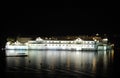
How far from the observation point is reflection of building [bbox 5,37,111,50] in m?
46.4

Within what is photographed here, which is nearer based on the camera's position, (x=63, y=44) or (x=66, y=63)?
(x=66, y=63)

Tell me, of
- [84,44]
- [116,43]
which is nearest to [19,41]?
[84,44]

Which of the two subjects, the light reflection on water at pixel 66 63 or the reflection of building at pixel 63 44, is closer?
the light reflection on water at pixel 66 63

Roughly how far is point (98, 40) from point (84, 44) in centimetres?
267

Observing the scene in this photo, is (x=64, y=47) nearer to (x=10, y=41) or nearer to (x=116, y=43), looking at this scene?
(x=10, y=41)

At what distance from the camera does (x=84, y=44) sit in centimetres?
4678

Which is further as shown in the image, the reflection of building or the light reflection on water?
the reflection of building

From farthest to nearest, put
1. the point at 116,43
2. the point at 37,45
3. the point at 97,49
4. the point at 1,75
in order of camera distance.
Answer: the point at 116,43, the point at 37,45, the point at 97,49, the point at 1,75

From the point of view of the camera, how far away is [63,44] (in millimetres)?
47750

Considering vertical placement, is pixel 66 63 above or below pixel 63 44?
below

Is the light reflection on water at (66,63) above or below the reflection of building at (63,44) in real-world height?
below

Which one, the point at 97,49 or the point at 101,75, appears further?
the point at 97,49

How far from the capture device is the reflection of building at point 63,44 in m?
46.4

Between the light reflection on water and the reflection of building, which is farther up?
the reflection of building
